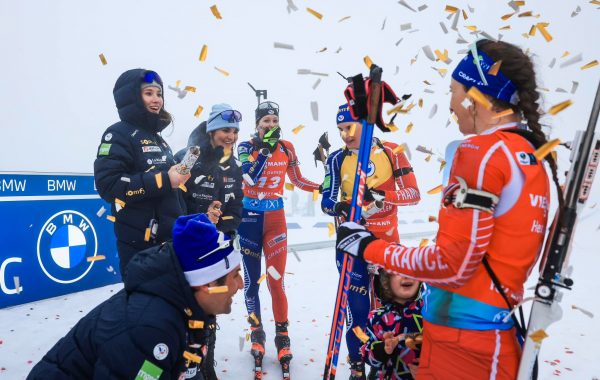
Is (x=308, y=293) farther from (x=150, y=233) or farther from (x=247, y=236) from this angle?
(x=150, y=233)

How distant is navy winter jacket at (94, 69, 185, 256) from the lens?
2791mm

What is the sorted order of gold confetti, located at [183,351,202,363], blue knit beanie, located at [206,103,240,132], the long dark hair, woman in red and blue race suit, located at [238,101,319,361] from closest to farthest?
the long dark hair < gold confetti, located at [183,351,202,363] < blue knit beanie, located at [206,103,240,132] < woman in red and blue race suit, located at [238,101,319,361]

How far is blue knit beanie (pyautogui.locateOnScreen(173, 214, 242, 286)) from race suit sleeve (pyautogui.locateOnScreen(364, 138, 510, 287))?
0.88 meters

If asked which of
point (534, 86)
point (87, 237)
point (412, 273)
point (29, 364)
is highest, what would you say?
point (534, 86)

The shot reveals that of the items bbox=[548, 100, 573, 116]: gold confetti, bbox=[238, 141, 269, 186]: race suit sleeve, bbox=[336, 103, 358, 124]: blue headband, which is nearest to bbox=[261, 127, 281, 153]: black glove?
bbox=[238, 141, 269, 186]: race suit sleeve

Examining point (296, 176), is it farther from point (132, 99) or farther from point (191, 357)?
point (191, 357)

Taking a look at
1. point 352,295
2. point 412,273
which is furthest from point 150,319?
point 352,295

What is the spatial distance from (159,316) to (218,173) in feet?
7.07

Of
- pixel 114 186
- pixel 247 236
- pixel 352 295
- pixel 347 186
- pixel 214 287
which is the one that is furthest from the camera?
pixel 247 236

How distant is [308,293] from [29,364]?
3655 millimetres

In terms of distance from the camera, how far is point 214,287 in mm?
1853

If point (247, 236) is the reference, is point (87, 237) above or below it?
below

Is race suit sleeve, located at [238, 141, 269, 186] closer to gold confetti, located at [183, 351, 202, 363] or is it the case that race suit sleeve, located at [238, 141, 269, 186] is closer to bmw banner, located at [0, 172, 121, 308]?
bmw banner, located at [0, 172, 121, 308]

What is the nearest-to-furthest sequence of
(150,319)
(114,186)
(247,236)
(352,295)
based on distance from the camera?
1. (150,319)
2. (114,186)
3. (352,295)
4. (247,236)
